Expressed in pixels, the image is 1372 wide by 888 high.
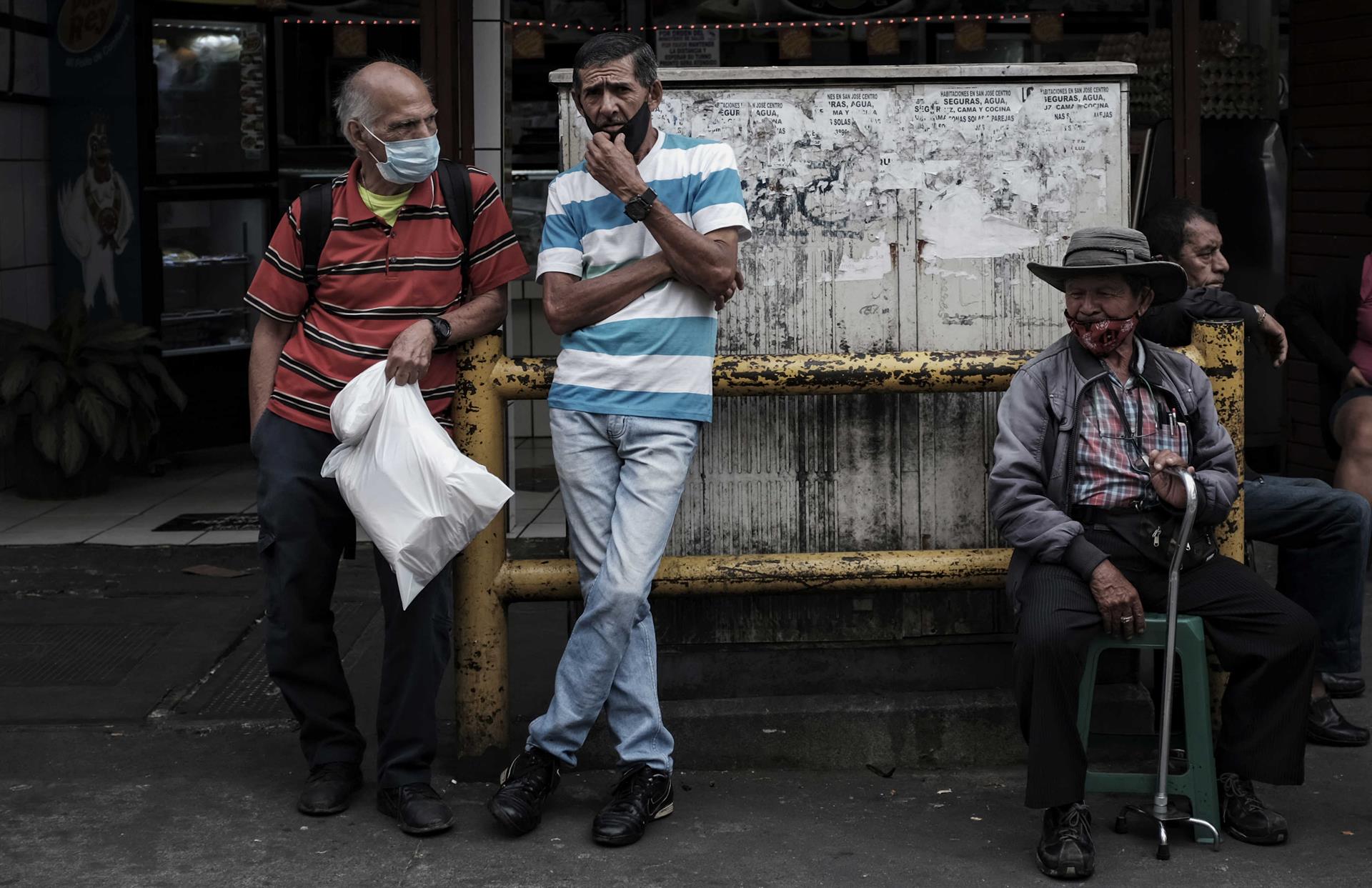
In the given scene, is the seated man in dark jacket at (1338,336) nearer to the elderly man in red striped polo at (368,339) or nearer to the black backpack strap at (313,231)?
the elderly man in red striped polo at (368,339)

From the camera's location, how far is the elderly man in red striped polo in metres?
3.96

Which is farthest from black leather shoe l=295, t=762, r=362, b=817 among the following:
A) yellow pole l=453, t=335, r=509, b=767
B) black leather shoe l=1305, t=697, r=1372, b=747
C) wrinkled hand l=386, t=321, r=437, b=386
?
black leather shoe l=1305, t=697, r=1372, b=747

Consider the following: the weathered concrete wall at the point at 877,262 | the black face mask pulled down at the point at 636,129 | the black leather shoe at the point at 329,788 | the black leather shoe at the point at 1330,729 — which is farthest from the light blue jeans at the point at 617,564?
the black leather shoe at the point at 1330,729

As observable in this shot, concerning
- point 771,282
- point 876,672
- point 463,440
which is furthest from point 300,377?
point 876,672

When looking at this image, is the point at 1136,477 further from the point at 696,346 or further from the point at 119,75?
the point at 119,75

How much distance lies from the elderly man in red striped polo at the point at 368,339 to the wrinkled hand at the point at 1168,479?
5.29 feet

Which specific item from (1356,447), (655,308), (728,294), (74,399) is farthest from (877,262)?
(74,399)

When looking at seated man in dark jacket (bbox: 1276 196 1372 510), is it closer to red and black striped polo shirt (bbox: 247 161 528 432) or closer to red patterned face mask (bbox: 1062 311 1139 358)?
red patterned face mask (bbox: 1062 311 1139 358)

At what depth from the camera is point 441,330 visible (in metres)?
3.97

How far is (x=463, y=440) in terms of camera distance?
4121 millimetres

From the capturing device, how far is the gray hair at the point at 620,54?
3.79m

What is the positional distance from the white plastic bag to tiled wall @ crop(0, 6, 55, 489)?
504cm

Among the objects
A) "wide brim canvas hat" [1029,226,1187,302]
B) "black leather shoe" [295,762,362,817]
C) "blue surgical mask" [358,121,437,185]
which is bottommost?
"black leather shoe" [295,762,362,817]

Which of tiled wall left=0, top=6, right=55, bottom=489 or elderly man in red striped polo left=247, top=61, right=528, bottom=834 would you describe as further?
tiled wall left=0, top=6, right=55, bottom=489
